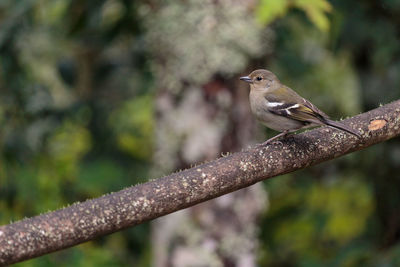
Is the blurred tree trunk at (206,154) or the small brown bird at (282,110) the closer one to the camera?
the small brown bird at (282,110)

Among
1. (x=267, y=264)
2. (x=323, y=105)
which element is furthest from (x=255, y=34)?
(x=267, y=264)

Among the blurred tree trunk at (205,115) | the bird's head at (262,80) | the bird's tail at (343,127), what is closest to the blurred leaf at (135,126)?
the blurred tree trunk at (205,115)

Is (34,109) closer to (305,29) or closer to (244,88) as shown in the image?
(244,88)

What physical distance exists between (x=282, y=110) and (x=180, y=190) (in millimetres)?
1261

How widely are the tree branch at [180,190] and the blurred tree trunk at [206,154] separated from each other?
1.41 metres

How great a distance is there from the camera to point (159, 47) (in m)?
4.59

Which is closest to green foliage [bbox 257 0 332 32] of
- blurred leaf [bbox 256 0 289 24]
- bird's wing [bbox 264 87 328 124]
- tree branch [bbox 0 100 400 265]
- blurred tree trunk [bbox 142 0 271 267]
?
blurred leaf [bbox 256 0 289 24]

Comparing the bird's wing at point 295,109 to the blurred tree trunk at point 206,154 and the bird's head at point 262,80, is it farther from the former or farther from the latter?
the blurred tree trunk at point 206,154

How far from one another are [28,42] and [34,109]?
1.78 feet

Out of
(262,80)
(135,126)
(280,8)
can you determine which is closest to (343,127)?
(280,8)

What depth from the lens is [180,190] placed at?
2.41 m

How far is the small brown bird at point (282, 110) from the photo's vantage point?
133 inches

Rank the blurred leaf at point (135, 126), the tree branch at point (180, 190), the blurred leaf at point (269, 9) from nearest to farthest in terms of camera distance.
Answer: the tree branch at point (180, 190), the blurred leaf at point (269, 9), the blurred leaf at point (135, 126)

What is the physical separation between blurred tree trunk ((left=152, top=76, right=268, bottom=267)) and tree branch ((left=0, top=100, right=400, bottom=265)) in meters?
1.41
